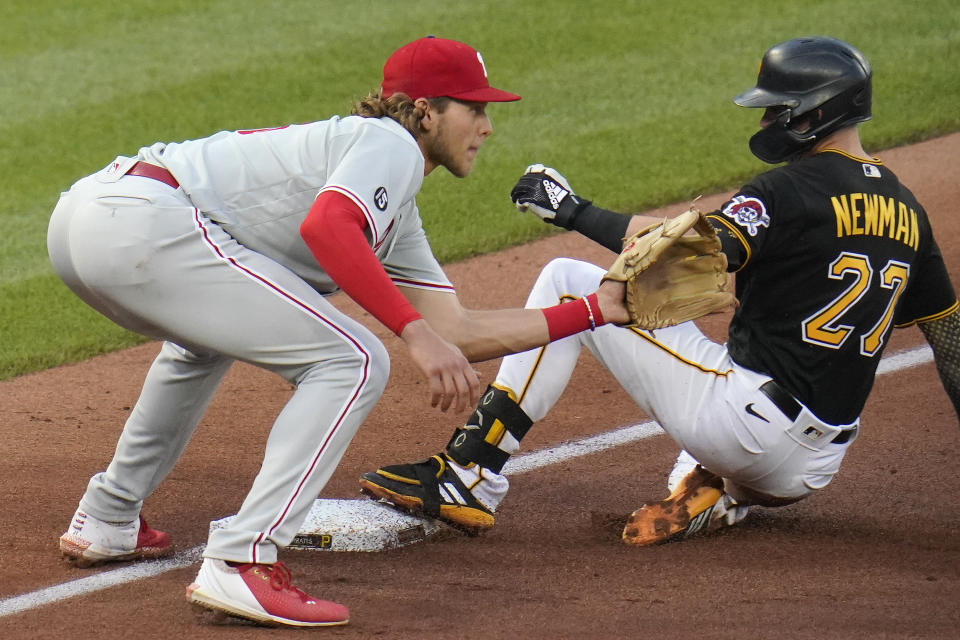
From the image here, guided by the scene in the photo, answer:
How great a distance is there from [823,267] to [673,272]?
0.43 m

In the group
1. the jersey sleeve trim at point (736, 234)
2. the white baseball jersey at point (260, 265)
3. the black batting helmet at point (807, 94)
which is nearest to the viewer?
the white baseball jersey at point (260, 265)

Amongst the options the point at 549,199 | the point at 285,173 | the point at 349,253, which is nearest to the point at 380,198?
the point at 349,253

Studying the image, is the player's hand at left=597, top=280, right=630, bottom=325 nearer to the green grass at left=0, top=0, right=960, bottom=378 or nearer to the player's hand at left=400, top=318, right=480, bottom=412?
the player's hand at left=400, top=318, right=480, bottom=412

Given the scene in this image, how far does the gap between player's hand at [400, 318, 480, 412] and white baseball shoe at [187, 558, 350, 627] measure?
63cm

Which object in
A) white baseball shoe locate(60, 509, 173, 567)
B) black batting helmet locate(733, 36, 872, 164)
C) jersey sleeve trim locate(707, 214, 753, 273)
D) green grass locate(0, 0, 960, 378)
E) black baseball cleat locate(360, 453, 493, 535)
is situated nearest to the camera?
jersey sleeve trim locate(707, 214, 753, 273)

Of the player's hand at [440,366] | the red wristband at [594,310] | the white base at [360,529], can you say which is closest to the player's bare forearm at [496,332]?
the red wristband at [594,310]

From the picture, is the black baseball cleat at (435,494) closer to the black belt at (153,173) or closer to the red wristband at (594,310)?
the red wristband at (594,310)

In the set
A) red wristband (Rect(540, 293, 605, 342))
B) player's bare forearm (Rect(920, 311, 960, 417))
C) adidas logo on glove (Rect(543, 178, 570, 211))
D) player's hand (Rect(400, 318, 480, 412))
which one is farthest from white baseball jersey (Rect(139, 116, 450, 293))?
player's bare forearm (Rect(920, 311, 960, 417))

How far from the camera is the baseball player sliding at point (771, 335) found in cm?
381

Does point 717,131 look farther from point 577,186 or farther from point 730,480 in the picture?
point 730,480

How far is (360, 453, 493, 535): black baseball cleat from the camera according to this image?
13.5ft

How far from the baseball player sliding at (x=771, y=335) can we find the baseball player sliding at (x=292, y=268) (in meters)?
0.41

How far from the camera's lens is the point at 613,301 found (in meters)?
3.77

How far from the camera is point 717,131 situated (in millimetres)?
8969
